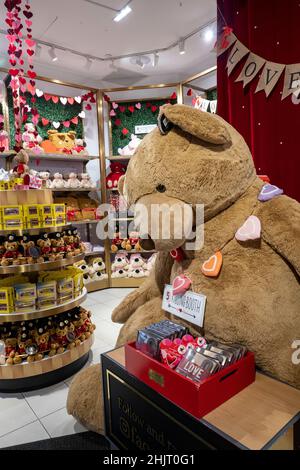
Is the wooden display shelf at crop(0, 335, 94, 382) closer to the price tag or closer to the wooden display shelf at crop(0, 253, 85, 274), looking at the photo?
the wooden display shelf at crop(0, 253, 85, 274)

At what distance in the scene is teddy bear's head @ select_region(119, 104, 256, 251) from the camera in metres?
1.13

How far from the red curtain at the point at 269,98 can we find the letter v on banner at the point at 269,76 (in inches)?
0.9

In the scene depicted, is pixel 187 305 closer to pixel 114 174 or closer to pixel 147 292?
pixel 147 292

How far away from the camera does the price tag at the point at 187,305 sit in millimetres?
Answer: 1215

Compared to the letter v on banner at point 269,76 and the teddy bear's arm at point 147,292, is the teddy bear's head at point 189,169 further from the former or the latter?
the letter v on banner at point 269,76

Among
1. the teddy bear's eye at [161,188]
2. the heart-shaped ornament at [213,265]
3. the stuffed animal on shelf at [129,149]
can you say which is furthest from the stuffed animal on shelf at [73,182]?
the heart-shaped ornament at [213,265]

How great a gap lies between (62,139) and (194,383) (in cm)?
413

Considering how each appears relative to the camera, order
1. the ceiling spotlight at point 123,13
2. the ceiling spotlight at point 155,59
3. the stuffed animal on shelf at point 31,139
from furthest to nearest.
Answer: the ceiling spotlight at point 155,59 → the stuffed animal on shelf at point 31,139 → the ceiling spotlight at point 123,13

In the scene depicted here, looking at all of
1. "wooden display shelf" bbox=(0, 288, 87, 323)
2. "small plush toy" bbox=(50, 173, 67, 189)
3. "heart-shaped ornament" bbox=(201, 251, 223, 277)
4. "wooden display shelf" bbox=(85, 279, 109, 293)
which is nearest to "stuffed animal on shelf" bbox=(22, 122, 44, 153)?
"small plush toy" bbox=(50, 173, 67, 189)

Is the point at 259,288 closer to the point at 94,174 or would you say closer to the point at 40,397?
the point at 40,397

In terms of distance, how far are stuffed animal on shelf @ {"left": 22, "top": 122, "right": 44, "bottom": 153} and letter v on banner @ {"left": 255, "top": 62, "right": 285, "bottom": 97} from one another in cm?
307

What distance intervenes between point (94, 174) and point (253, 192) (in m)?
4.04

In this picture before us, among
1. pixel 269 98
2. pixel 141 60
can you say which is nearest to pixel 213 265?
pixel 269 98

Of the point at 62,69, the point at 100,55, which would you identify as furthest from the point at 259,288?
the point at 62,69
